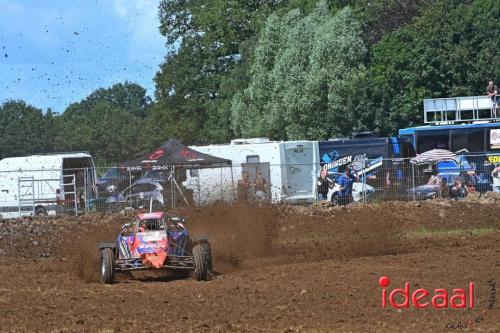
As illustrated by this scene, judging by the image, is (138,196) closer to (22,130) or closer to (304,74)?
(304,74)

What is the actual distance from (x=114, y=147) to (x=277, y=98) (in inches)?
1548

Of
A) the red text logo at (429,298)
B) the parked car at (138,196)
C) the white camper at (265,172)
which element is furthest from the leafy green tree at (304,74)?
the red text logo at (429,298)

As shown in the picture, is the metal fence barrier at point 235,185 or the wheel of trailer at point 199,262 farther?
the metal fence barrier at point 235,185

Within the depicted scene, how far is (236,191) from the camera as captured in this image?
29.6 meters

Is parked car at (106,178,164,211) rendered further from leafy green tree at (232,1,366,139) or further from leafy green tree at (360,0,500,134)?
leafy green tree at (360,0,500,134)

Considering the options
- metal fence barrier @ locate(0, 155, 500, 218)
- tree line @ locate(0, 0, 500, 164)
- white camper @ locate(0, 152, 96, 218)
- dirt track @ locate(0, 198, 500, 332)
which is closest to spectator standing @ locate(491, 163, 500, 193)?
metal fence barrier @ locate(0, 155, 500, 218)

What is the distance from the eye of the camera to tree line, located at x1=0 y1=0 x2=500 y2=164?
5397 cm

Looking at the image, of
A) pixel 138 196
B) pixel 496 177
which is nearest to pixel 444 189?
pixel 496 177

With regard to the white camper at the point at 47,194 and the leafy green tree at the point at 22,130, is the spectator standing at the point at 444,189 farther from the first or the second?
the leafy green tree at the point at 22,130

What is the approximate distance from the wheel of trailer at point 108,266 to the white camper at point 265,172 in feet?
35.8

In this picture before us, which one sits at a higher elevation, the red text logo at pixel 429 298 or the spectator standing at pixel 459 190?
the spectator standing at pixel 459 190

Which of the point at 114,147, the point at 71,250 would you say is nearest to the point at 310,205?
the point at 71,250

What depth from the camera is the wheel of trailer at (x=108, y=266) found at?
17109 mm

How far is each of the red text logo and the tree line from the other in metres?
39.1
